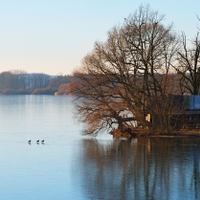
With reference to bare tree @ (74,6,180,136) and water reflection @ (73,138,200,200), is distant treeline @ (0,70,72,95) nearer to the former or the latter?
bare tree @ (74,6,180,136)

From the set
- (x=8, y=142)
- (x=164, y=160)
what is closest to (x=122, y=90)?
(x=8, y=142)

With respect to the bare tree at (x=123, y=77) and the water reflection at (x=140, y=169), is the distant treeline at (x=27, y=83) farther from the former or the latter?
the water reflection at (x=140, y=169)

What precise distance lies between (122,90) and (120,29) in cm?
432

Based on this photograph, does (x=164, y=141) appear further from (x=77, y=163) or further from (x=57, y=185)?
(x=57, y=185)

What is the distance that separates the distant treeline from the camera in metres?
164

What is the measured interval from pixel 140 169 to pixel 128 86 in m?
15.1

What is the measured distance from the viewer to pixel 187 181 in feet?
69.9

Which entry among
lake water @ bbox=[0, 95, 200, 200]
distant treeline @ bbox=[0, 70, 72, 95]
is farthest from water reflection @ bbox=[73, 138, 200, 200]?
distant treeline @ bbox=[0, 70, 72, 95]

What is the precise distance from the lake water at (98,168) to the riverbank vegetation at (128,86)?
1721 mm

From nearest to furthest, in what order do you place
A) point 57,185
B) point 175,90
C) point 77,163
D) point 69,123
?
1. point 57,185
2. point 77,163
3. point 175,90
4. point 69,123

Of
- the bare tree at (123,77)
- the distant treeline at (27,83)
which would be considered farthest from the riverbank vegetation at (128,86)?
the distant treeline at (27,83)

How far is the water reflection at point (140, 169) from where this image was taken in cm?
1936

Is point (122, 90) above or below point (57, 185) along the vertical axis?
above

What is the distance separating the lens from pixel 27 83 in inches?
7470
